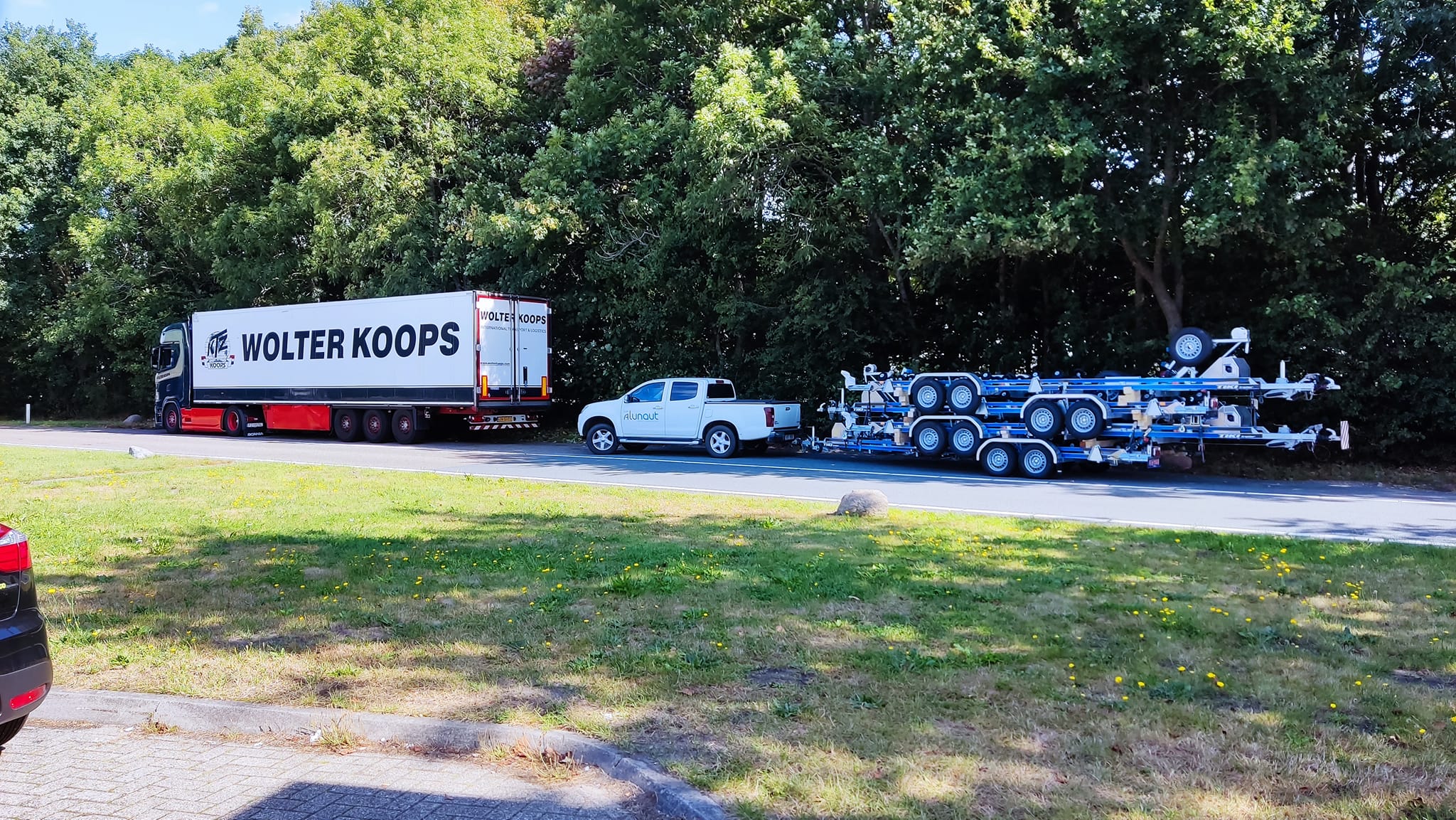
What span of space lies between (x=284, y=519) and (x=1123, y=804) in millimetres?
9429

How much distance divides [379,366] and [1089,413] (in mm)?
17551

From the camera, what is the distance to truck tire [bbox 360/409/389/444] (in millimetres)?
26266

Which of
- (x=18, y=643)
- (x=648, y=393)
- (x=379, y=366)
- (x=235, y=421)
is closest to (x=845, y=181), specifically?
(x=648, y=393)

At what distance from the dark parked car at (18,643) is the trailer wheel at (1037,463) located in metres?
14.9

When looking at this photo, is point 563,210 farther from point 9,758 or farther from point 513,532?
point 9,758

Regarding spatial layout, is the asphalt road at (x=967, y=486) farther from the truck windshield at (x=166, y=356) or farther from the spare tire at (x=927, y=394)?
the truck windshield at (x=166, y=356)

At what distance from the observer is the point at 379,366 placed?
25844mm

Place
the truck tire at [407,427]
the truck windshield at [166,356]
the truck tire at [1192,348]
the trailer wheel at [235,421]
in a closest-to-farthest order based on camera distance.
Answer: the truck tire at [1192,348]
the truck tire at [407,427]
the trailer wheel at [235,421]
the truck windshield at [166,356]

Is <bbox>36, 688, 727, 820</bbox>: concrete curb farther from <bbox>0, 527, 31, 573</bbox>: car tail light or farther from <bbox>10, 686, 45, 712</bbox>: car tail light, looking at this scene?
<bbox>0, 527, 31, 573</bbox>: car tail light

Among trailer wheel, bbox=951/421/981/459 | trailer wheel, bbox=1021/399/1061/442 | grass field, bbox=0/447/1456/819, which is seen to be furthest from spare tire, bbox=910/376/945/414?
grass field, bbox=0/447/1456/819

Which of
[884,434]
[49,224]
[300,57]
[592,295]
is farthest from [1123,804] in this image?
[49,224]

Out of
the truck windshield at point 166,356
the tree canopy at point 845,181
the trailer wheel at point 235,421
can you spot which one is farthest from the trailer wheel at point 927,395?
the truck windshield at point 166,356

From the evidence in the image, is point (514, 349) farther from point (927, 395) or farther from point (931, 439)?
point (931, 439)

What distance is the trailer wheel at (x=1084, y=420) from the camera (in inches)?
645
